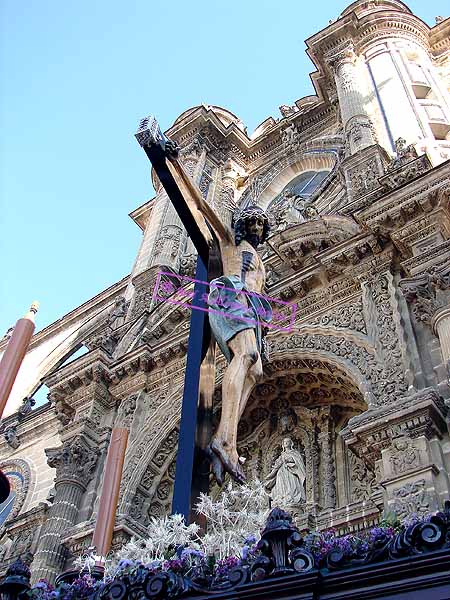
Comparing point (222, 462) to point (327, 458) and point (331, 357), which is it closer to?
point (331, 357)

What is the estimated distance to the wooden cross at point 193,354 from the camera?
3.96 metres

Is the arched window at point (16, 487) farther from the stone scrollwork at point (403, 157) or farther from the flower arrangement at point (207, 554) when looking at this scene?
the flower arrangement at point (207, 554)

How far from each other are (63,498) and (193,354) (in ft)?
20.3

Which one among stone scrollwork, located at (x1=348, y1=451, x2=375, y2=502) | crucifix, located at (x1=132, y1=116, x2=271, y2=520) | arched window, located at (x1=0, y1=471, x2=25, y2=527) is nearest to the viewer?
crucifix, located at (x1=132, y1=116, x2=271, y2=520)

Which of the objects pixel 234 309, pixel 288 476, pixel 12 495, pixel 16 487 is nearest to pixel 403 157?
pixel 288 476

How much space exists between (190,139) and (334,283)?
501 inches

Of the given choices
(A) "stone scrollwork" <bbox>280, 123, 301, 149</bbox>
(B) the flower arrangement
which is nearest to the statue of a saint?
(B) the flower arrangement

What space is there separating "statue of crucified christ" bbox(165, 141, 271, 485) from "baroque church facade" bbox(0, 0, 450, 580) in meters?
0.64

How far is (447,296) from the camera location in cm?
739

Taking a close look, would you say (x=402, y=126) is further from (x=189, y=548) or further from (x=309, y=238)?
(x=189, y=548)

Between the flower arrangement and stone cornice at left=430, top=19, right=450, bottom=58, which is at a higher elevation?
stone cornice at left=430, top=19, right=450, bottom=58

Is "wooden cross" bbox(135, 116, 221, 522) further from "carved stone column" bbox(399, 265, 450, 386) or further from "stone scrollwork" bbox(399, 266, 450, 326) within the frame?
"stone scrollwork" bbox(399, 266, 450, 326)

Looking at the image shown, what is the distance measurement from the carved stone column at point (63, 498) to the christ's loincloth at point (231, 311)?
5.81 meters

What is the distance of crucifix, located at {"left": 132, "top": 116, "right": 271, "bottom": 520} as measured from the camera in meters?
4.07
